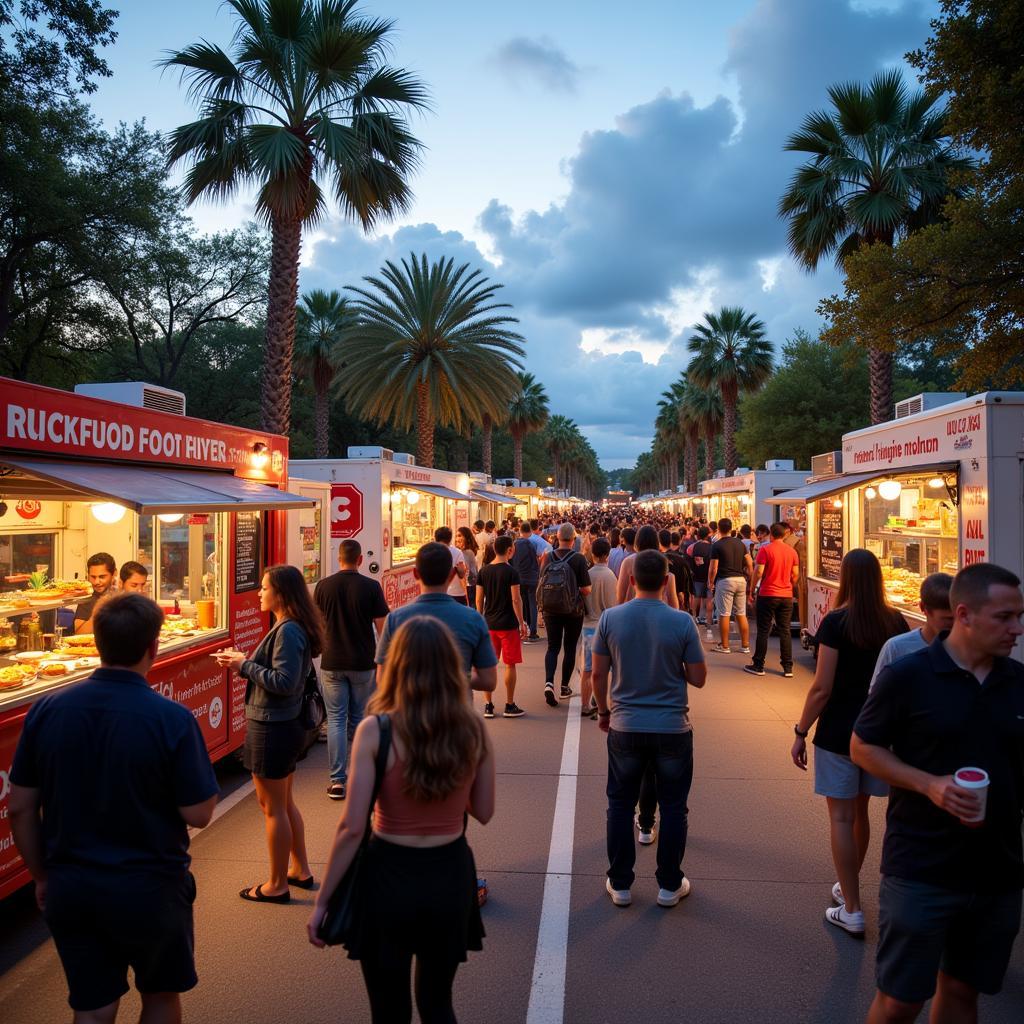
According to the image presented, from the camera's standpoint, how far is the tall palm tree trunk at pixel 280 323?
42.8ft

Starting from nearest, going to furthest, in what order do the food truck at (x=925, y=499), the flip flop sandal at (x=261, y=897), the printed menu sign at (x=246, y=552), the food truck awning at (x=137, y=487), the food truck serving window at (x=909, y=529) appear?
the flip flop sandal at (x=261, y=897)
the food truck awning at (x=137, y=487)
the food truck at (x=925, y=499)
the printed menu sign at (x=246, y=552)
the food truck serving window at (x=909, y=529)

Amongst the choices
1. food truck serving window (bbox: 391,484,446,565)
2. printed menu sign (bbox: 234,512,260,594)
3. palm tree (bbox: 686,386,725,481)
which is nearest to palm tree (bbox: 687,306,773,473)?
palm tree (bbox: 686,386,725,481)

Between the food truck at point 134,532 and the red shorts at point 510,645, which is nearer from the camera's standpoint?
the food truck at point 134,532

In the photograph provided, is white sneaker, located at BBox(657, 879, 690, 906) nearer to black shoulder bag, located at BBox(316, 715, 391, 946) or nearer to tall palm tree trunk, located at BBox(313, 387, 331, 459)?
black shoulder bag, located at BBox(316, 715, 391, 946)

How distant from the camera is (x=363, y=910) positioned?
7.78 feet

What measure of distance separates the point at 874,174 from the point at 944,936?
17.3 m

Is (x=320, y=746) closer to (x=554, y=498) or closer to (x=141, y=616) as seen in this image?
(x=141, y=616)

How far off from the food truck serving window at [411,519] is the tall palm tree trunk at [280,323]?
2373mm

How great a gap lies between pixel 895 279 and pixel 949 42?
2329mm

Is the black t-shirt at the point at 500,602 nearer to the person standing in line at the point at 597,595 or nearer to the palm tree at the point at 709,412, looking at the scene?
the person standing in line at the point at 597,595

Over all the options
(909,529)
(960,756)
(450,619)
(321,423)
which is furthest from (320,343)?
(960,756)

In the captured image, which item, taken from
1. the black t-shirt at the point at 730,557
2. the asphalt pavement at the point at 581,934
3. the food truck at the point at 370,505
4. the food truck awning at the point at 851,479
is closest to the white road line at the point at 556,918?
the asphalt pavement at the point at 581,934

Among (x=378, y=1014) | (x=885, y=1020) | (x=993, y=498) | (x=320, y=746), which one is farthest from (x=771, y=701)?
(x=378, y=1014)

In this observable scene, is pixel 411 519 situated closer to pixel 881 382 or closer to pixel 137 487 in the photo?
pixel 881 382
